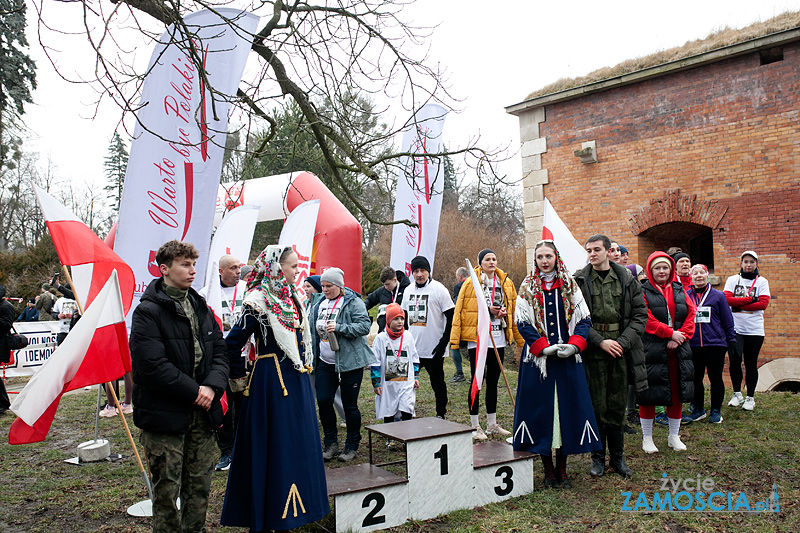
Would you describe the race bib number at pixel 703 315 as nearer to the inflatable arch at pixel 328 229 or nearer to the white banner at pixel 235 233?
the white banner at pixel 235 233

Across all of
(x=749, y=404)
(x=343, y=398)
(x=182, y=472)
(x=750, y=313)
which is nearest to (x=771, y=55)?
(x=750, y=313)

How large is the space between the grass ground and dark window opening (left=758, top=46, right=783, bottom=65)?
6579mm

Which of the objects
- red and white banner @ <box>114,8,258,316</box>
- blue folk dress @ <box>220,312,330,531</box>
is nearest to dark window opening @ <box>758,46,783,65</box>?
red and white banner @ <box>114,8,258,316</box>

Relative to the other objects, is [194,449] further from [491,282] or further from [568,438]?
[491,282]

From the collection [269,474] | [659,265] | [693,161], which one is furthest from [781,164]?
[269,474]

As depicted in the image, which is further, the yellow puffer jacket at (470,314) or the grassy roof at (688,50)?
the grassy roof at (688,50)

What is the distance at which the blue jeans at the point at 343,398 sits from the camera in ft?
18.6

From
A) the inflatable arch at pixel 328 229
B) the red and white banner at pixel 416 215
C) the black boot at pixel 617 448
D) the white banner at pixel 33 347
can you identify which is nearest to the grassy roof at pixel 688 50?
the red and white banner at pixel 416 215

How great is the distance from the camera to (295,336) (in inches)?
154

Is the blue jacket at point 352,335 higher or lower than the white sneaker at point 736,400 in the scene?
higher

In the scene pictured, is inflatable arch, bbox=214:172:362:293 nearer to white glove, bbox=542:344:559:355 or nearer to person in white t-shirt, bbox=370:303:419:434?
person in white t-shirt, bbox=370:303:419:434

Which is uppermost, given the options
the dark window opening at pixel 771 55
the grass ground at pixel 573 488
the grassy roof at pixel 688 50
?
the grassy roof at pixel 688 50

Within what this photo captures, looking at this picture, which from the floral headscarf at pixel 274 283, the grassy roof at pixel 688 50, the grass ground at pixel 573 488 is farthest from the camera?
the grassy roof at pixel 688 50

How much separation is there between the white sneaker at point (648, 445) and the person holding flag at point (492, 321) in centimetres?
139
